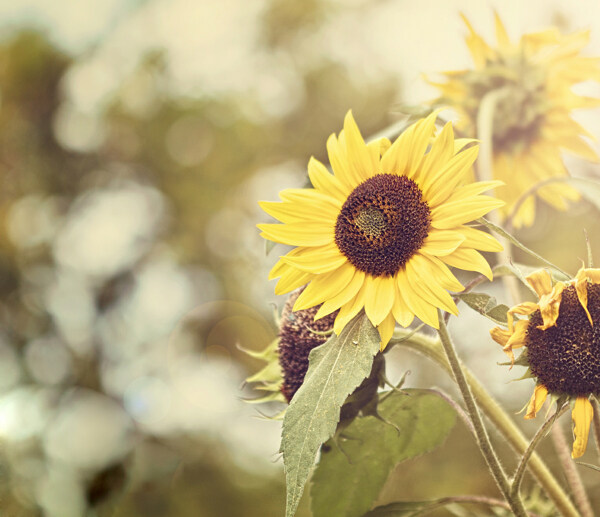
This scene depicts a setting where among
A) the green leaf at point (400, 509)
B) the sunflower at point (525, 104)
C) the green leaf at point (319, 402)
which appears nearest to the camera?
Answer: the green leaf at point (319, 402)

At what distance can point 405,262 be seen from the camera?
256 mm

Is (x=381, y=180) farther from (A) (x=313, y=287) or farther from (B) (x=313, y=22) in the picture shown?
(B) (x=313, y=22)

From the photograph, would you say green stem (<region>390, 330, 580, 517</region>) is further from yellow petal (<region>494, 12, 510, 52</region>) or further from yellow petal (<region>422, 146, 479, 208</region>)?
yellow petal (<region>494, 12, 510, 52</region>)

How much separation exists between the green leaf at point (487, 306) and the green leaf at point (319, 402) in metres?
0.04

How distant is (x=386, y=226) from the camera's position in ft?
0.84

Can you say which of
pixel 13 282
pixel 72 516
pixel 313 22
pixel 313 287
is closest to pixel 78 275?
pixel 13 282

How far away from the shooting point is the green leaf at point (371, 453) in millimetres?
325

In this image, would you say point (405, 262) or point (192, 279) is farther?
point (192, 279)

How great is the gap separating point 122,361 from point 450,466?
203 centimetres

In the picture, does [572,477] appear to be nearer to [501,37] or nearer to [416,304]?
[416,304]

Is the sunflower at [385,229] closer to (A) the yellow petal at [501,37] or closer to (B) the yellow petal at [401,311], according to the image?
(B) the yellow petal at [401,311]

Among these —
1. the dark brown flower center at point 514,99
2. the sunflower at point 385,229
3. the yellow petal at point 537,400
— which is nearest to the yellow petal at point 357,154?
the sunflower at point 385,229

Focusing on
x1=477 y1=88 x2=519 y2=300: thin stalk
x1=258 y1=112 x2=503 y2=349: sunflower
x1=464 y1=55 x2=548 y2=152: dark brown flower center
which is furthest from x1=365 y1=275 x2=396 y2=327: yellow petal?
x1=464 y1=55 x2=548 y2=152: dark brown flower center

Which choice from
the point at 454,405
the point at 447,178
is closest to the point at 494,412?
the point at 454,405
